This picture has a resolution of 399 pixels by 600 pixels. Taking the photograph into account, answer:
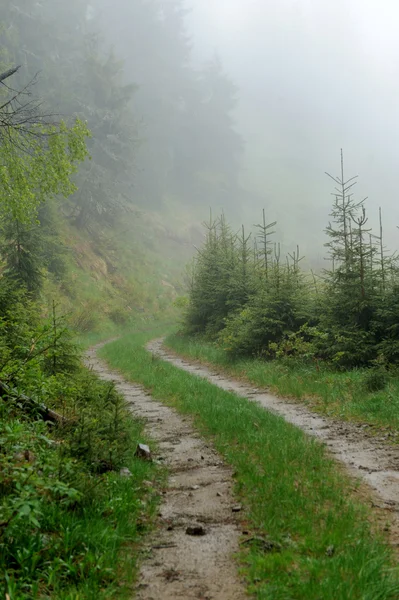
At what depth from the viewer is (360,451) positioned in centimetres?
737

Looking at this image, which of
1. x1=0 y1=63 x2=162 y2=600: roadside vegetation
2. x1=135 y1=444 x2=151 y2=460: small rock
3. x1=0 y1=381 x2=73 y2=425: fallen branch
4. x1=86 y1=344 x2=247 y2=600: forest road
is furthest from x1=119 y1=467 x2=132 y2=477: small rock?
x1=0 y1=381 x2=73 y2=425: fallen branch

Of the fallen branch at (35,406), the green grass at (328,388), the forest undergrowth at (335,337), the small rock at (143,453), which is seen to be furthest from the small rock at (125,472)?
the forest undergrowth at (335,337)

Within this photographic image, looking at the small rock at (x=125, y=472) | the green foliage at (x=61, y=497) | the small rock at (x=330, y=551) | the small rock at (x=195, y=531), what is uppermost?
the green foliage at (x=61, y=497)

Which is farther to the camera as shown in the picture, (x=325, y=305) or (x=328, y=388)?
(x=325, y=305)

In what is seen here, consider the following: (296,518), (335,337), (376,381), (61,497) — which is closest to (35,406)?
(61,497)

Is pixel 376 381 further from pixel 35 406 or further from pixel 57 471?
pixel 57 471

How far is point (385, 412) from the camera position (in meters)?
9.12

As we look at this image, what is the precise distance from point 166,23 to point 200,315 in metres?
95.9

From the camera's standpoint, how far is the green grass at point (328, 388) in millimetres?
9328

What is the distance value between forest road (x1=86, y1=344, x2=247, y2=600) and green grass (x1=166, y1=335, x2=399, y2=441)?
12.0ft

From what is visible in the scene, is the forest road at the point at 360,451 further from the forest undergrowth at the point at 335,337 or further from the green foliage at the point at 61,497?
the green foliage at the point at 61,497

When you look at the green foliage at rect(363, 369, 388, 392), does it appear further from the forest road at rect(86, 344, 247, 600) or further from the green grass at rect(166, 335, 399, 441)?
the forest road at rect(86, 344, 247, 600)

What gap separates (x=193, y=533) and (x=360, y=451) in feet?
12.9

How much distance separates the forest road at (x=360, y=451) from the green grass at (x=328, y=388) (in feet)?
1.30
